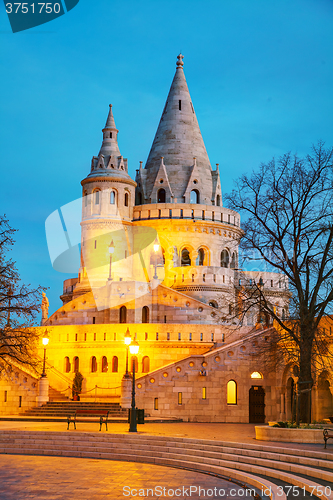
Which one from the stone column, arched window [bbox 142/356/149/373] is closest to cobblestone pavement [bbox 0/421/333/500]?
the stone column

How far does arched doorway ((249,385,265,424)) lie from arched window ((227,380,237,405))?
0.84m

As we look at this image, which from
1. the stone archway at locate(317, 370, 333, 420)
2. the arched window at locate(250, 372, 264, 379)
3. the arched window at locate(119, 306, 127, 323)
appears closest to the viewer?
the stone archway at locate(317, 370, 333, 420)

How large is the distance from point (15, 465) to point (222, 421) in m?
16.2

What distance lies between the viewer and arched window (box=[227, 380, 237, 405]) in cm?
3334

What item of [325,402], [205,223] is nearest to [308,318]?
[325,402]

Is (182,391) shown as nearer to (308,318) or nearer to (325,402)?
(325,402)

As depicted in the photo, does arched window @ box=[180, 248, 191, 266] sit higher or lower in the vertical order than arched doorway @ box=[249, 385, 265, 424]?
higher

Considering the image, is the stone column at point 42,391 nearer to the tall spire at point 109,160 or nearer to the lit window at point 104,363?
the lit window at point 104,363

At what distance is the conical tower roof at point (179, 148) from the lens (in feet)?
173

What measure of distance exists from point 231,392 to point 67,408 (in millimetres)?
8012

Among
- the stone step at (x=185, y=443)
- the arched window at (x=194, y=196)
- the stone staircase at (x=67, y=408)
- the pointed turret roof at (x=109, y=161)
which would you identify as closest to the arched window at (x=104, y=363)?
the stone staircase at (x=67, y=408)

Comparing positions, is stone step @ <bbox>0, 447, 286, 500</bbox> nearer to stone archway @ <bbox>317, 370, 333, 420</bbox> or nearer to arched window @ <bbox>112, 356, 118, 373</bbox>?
stone archway @ <bbox>317, 370, 333, 420</bbox>

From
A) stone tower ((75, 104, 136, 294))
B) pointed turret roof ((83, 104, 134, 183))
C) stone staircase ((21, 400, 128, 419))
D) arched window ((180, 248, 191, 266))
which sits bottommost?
stone staircase ((21, 400, 128, 419))

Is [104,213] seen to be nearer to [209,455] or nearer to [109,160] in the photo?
[109,160]
